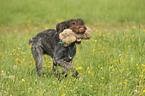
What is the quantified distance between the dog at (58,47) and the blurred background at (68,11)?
506 centimetres

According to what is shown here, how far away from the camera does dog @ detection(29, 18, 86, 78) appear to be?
12.6 ft

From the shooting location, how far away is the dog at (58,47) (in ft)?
12.6

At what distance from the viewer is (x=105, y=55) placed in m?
4.71

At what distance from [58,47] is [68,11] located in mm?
6762

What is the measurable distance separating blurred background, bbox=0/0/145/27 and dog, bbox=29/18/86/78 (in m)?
5.06

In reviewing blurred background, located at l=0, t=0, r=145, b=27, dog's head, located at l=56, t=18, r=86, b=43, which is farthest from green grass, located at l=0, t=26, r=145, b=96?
blurred background, located at l=0, t=0, r=145, b=27

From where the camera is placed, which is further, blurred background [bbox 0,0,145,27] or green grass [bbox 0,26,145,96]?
blurred background [bbox 0,0,145,27]

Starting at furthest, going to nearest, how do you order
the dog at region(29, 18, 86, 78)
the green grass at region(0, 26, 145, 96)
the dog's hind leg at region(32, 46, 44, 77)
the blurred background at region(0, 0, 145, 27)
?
the blurred background at region(0, 0, 145, 27), the dog's hind leg at region(32, 46, 44, 77), the dog at region(29, 18, 86, 78), the green grass at region(0, 26, 145, 96)

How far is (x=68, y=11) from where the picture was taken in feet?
A: 34.7

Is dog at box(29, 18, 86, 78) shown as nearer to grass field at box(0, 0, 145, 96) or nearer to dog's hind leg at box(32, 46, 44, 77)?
dog's hind leg at box(32, 46, 44, 77)

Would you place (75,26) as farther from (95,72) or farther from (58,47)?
(95,72)

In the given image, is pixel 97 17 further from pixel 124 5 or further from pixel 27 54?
pixel 27 54

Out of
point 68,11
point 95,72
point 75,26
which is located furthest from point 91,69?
point 68,11

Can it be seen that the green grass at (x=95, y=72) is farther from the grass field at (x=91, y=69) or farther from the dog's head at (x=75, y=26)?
the dog's head at (x=75, y=26)
